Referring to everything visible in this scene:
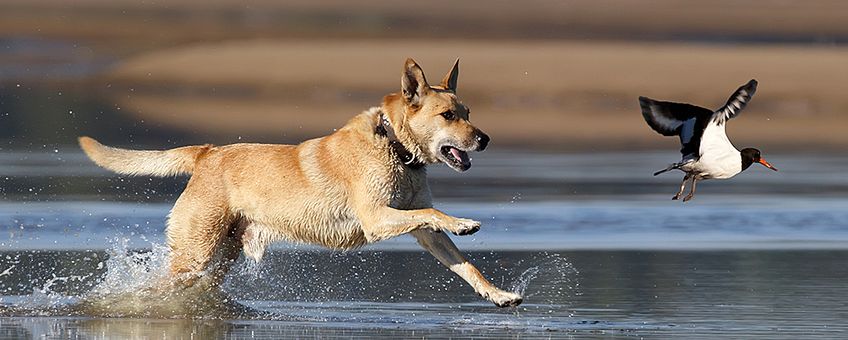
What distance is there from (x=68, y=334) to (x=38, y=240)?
3574 millimetres

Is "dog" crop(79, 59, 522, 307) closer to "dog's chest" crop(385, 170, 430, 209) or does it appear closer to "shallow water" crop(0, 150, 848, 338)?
"dog's chest" crop(385, 170, 430, 209)

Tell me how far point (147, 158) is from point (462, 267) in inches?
81.9

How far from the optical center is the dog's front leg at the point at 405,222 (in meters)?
9.04

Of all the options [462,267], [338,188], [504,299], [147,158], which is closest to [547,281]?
[462,267]

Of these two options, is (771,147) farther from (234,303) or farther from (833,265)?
(234,303)

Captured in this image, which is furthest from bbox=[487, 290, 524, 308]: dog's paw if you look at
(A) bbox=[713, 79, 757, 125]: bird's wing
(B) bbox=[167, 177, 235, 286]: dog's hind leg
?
(B) bbox=[167, 177, 235, 286]: dog's hind leg

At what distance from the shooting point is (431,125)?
30.7 ft

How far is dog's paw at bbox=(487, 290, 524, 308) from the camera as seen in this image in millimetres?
9219

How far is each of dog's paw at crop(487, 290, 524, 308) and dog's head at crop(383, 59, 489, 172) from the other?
698mm

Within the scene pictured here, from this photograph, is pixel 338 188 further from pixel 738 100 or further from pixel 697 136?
pixel 738 100

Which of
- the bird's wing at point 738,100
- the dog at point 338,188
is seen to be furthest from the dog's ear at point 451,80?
the bird's wing at point 738,100

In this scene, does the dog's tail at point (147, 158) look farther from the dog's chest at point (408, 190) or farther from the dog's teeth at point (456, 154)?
the dog's teeth at point (456, 154)

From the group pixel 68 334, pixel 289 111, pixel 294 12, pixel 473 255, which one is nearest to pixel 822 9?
pixel 294 12

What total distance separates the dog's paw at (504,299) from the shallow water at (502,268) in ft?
0.42
